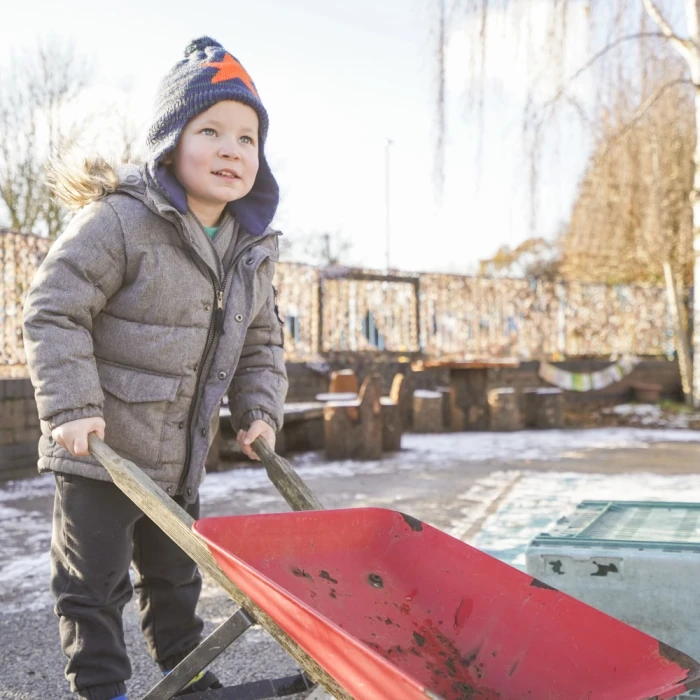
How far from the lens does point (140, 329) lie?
2.00 m

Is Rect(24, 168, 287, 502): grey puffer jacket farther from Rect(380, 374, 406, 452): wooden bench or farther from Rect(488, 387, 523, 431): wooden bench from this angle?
Rect(488, 387, 523, 431): wooden bench

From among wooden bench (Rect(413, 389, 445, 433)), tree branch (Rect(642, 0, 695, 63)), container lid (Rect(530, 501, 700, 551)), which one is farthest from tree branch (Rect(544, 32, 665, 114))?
container lid (Rect(530, 501, 700, 551))

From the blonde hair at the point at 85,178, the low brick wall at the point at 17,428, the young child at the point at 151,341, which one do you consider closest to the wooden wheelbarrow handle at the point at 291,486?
the young child at the point at 151,341

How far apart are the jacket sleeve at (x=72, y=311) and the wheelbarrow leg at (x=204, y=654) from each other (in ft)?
1.86

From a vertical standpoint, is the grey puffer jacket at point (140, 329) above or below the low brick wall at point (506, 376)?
above

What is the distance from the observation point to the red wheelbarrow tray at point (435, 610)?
1.44m

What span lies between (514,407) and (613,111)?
3.95 m

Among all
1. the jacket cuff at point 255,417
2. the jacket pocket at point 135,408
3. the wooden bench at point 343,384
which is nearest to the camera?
the jacket pocket at point 135,408

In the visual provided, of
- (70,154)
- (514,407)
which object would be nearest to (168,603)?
(70,154)

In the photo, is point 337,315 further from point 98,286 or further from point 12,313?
point 98,286

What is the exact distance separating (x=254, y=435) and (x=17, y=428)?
4.29 metres

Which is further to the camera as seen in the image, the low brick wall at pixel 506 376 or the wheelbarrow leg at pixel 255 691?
the low brick wall at pixel 506 376

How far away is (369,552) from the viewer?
1835mm

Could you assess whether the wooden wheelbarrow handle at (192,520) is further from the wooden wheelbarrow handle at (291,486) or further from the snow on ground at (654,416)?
the snow on ground at (654,416)
